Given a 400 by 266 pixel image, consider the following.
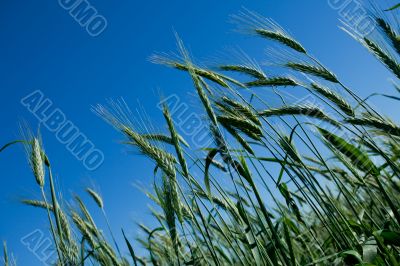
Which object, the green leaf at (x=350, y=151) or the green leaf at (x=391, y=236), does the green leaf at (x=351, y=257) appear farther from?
the green leaf at (x=350, y=151)

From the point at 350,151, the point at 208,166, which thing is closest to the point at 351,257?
the point at 350,151

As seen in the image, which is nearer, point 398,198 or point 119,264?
point 398,198

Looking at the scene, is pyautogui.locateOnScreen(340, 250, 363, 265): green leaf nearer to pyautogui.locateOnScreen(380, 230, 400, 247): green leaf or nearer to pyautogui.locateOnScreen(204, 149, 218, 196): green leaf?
pyautogui.locateOnScreen(380, 230, 400, 247): green leaf

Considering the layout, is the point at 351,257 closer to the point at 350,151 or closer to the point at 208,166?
the point at 350,151

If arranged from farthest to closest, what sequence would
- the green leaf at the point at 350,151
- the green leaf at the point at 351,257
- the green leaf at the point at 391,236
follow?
1. the green leaf at the point at 350,151
2. the green leaf at the point at 391,236
3. the green leaf at the point at 351,257

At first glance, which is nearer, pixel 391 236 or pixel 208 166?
pixel 391 236

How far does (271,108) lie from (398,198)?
2.74 feet

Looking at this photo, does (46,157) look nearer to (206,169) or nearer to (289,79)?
(206,169)

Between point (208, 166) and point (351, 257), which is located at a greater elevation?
point (208, 166)

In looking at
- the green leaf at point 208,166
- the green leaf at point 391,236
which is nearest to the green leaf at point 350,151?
the green leaf at point 391,236

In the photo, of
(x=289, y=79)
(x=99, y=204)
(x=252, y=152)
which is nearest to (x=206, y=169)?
(x=252, y=152)

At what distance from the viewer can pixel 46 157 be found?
8.69 feet

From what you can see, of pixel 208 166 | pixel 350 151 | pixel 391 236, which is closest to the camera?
pixel 391 236

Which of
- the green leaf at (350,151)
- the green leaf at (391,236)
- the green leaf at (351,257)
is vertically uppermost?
the green leaf at (350,151)
